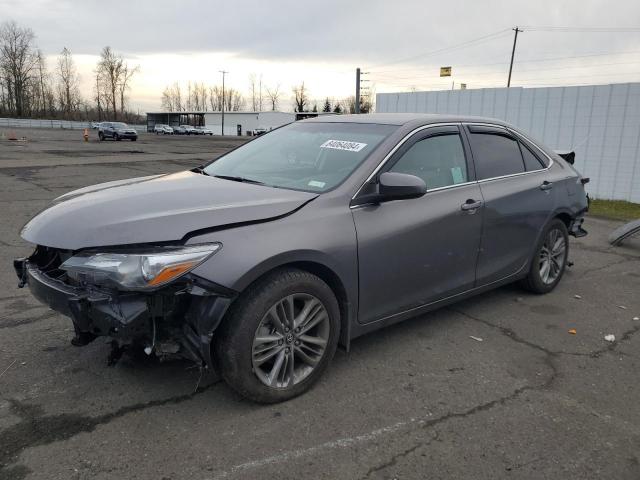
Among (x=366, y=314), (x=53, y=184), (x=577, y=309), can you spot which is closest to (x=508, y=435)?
(x=366, y=314)

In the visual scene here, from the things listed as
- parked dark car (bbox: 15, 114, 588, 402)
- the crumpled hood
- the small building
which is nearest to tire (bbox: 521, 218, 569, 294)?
parked dark car (bbox: 15, 114, 588, 402)

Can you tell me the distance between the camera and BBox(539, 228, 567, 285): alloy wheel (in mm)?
5012

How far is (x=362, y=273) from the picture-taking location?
3.26 metres

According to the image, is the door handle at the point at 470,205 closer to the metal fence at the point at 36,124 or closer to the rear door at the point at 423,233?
the rear door at the point at 423,233

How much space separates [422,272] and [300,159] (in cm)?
121

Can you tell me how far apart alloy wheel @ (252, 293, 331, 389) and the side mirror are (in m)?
0.82

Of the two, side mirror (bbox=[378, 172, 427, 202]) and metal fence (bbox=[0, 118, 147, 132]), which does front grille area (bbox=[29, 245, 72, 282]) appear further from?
metal fence (bbox=[0, 118, 147, 132])

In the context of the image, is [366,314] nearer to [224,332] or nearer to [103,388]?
[224,332]

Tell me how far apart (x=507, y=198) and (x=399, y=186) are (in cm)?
158

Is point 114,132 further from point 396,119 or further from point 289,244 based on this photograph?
point 289,244

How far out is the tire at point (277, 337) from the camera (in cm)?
275

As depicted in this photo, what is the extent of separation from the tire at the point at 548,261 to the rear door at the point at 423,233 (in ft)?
3.83

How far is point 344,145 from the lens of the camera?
3.73 metres

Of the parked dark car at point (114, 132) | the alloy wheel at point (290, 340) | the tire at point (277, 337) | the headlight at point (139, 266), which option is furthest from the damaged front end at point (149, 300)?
the parked dark car at point (114, 132)
